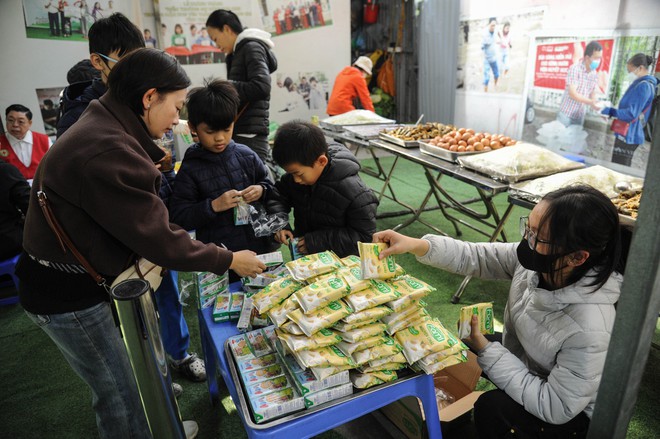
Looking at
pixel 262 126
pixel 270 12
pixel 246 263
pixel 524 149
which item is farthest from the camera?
pixel 270 12

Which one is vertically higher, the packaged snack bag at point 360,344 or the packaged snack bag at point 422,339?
the packaged snack bag at point 360,344

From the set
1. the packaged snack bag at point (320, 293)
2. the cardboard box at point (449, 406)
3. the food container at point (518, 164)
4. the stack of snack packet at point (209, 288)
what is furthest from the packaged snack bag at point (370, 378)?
the food container at point (518, 164)

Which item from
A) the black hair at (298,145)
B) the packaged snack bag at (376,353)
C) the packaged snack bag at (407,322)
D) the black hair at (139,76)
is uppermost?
the black hair at (139,76)

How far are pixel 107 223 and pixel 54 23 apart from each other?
4.86 meters

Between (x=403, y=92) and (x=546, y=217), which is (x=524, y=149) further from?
(x=403, y=92)

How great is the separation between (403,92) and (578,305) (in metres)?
8.41

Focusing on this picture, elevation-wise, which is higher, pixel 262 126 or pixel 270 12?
pixel 270 12

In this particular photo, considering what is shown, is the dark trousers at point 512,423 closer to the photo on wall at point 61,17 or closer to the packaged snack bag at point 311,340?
the packaged snack bag at point 311,340

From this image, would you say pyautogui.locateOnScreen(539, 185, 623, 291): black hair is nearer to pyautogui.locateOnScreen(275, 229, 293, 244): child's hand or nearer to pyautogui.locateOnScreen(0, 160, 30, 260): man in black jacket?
pyautogui.locateOnScreen(275, 229, 293, 244): child's hand

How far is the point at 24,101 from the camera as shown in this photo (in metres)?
4.86

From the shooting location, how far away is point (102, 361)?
61.6 inches

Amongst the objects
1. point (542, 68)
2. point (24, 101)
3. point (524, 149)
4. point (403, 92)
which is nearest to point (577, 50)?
→ point (542, 68)

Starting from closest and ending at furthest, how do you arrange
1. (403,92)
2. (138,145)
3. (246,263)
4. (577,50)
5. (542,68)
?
1. (138,145)
2. (246,263)
3. (577,50)
4. (542,68)
5. (403,92)

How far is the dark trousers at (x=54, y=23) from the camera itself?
487 cm
